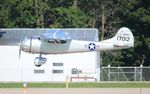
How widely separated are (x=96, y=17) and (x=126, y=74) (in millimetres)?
19005

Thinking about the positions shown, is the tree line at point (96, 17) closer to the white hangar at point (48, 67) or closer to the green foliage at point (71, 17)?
the green foliage at point (71, 17)

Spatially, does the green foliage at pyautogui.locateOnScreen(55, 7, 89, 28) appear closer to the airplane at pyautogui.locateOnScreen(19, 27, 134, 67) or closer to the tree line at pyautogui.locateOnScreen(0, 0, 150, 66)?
the tree line at pyautogui.locateOnScreen(0, 0, 150, 66)

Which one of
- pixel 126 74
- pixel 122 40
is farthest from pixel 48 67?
pixel 122 40

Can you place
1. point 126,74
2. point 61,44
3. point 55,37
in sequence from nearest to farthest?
point 55,37 → point 61,44 → point 126,74

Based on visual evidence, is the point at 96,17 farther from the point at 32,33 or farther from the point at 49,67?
the point at 49,67

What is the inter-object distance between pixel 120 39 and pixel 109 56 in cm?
2043

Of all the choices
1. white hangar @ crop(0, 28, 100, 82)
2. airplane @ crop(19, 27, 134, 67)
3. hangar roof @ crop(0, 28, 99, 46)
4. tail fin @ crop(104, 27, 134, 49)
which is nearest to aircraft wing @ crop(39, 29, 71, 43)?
airplane @ crop(19, 27, 134, 67)

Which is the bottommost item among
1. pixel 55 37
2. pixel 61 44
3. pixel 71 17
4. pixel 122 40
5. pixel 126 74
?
pixel 126 74

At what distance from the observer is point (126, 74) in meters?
56.1

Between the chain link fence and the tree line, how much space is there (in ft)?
36.1

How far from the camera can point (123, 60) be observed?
226 ft

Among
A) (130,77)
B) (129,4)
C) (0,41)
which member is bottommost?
(130,77)
